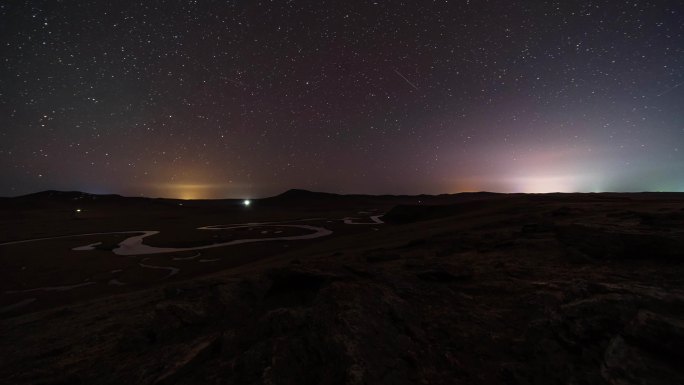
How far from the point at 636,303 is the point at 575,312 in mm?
876

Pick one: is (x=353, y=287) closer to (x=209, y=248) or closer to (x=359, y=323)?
(x=359, y=323)

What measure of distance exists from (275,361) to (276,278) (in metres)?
3.74

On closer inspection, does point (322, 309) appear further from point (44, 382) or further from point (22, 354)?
point (22, 354)

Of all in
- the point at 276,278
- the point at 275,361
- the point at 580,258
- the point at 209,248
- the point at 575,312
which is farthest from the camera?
the point at 209,248

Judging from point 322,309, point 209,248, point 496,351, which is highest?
point 322,309

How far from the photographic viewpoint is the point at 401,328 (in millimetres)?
5797

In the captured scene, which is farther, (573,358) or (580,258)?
(580,258)

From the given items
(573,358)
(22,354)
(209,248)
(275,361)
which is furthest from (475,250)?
(209,248)

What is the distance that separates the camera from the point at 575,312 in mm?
5379

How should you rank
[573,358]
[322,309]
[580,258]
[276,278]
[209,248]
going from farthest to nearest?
[209,248] → [580,258] → [276,278] → [322,309] → [573,358]

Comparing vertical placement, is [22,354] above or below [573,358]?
below

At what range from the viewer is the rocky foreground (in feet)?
14.8

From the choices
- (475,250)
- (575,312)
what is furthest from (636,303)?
(475,250)

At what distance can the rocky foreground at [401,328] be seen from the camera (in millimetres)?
4504
